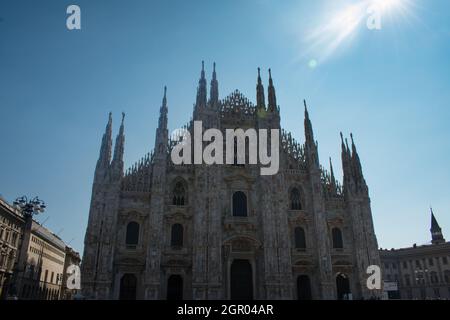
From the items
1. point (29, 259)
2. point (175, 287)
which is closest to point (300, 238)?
point (175, 287)

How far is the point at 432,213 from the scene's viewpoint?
7256 centimetres

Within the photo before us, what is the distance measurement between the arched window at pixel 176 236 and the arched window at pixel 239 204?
16.9 ft

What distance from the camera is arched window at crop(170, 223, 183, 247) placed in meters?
30.0

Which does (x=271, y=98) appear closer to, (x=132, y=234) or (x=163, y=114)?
(x=163, y=114)

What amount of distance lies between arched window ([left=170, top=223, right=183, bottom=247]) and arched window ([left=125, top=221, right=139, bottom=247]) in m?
2.91

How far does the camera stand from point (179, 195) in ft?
104

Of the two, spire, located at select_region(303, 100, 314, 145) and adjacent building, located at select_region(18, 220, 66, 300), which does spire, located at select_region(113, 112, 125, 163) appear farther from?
spire, located at select_region(303, 100, 314, 145)

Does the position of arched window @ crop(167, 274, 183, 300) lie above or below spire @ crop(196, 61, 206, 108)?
below

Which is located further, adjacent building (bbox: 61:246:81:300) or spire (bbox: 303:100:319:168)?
adjacent building (bbox: 61:246:81:300)

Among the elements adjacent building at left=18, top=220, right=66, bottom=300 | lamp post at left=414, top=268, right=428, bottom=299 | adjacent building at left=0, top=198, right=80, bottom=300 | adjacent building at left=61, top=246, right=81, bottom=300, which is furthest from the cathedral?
adjacent building at left=61, top=246, right=81, bottom=300

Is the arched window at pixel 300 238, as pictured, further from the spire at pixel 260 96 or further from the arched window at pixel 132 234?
the arched window at pixel 132 234

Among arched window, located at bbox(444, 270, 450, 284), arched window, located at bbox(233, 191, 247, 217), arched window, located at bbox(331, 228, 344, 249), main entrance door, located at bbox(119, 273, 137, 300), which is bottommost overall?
main entrance door, located at bbox(119, 273, 137, 300)
